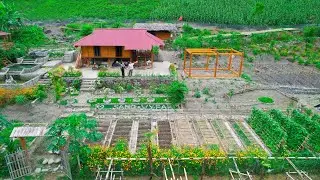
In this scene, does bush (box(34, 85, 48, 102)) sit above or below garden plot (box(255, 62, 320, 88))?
below

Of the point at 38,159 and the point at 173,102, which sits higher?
the point at 173,102

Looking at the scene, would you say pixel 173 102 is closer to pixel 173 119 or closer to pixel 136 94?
pixel 173 119

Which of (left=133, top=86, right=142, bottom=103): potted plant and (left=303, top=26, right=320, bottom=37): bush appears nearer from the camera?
(left=133, top=86, right=142, bottom=103): potted plant

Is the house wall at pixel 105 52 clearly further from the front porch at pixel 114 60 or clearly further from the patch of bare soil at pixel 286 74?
the patch of bare soil at pixel 286 74

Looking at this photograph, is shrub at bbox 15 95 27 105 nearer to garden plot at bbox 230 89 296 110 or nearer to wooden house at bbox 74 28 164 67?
wooden house at bbox 74 28 164 67

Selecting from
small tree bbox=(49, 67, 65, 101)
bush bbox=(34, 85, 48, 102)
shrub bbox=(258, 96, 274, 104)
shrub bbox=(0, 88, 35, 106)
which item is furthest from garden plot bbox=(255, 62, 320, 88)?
shrub bbox=(0, 88, 35, 106)

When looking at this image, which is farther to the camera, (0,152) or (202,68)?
(202,68)

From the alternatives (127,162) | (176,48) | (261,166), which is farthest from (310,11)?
(127,162)
